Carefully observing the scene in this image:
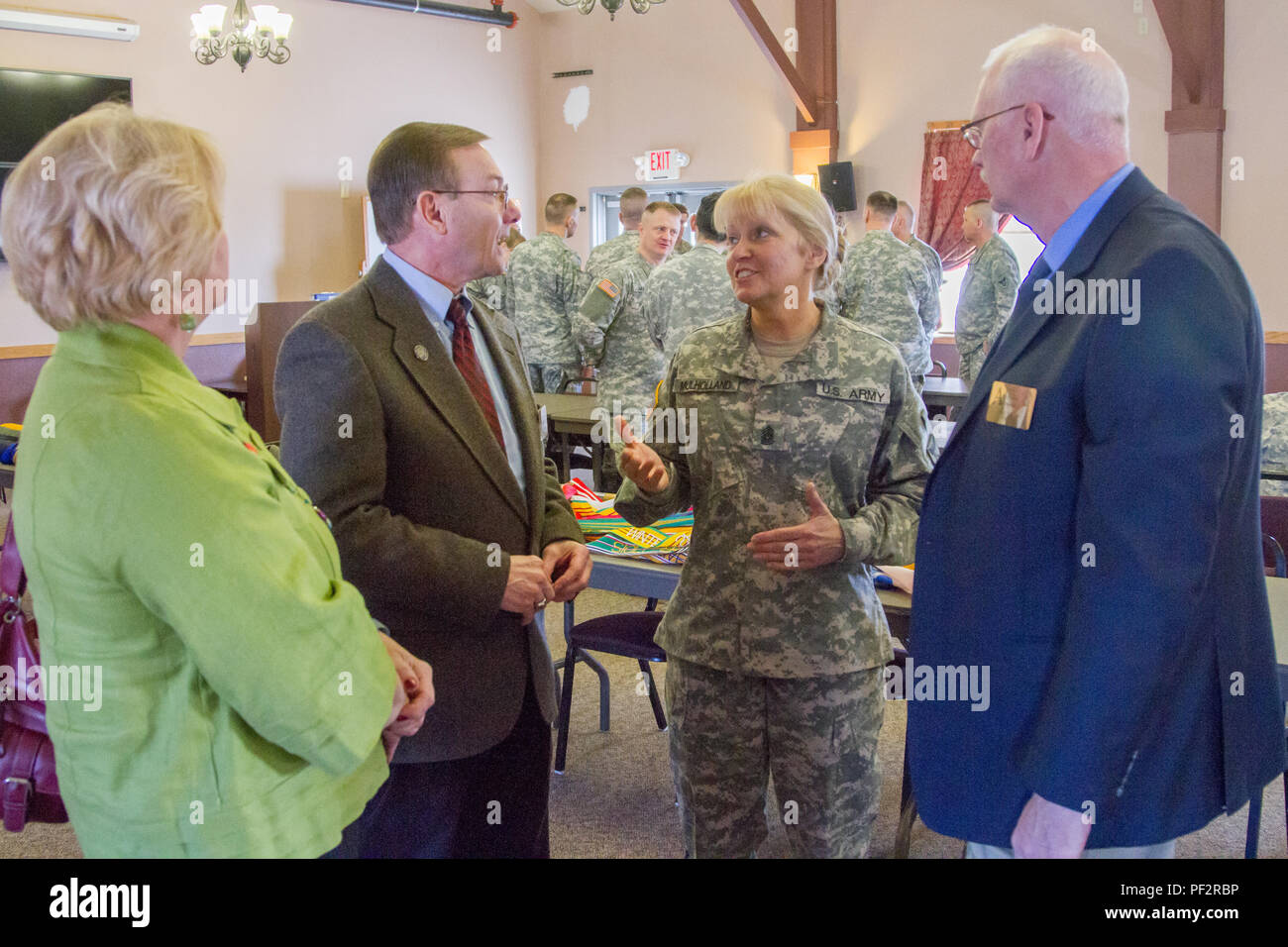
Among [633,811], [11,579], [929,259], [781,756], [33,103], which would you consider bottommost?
[633,811]

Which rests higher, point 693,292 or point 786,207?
point 693,292

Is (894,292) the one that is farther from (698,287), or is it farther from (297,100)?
(297,100)

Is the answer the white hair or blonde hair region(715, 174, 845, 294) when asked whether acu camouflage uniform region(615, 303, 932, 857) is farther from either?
the white hair

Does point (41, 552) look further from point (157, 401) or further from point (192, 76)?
point (192, 76)

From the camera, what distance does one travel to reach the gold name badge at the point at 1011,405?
1.29 meters

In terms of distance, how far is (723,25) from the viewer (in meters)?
10.2

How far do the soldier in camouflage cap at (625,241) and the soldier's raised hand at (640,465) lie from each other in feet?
16.3

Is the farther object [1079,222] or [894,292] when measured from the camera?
[894,292]

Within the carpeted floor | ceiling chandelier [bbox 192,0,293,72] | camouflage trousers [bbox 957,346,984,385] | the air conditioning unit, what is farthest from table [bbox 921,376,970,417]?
the air conditioning unit

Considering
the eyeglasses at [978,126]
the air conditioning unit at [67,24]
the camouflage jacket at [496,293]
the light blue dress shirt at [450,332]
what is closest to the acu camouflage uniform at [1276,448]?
the eyeglasses at [978,126]

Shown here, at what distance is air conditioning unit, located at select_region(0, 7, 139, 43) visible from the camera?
7312mm

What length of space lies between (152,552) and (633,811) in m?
2.37

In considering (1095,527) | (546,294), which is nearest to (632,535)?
(1095,527)

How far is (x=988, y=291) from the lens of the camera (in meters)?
7.47
